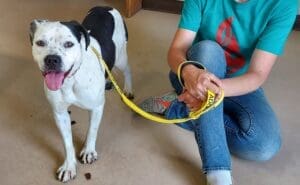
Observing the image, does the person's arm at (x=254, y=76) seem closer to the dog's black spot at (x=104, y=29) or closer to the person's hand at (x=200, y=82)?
the person's hand at (x=200, y=82)

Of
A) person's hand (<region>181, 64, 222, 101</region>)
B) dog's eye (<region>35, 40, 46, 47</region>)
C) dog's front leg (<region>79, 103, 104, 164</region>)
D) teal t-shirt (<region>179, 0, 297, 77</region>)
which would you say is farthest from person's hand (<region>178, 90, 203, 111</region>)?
dog's eye (<region>35, 40, 46, 47</region>)

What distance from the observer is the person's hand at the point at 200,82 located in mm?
1323

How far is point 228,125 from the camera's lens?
1654 mm

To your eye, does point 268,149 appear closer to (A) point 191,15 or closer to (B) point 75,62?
(A) point 191,15

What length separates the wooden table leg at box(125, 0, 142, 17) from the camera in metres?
2.84

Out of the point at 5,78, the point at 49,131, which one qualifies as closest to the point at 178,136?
the point at 49,131

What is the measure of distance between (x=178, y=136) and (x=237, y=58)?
1.54ft

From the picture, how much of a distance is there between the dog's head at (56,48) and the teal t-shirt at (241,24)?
46 centimetres

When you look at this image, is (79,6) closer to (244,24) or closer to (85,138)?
(85,138)

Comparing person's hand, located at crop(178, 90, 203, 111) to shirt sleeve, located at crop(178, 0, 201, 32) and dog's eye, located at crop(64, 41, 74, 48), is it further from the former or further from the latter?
dog's eye, located at crop(64, 41, 74, 48)

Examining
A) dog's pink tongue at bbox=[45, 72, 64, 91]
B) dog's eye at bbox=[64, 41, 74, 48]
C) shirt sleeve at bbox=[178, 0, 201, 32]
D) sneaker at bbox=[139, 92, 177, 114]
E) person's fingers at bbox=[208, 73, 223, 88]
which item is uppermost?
shirt sleeve at bbox=[178, 0, 201, 32]

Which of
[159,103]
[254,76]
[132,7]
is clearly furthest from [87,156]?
[132,7]

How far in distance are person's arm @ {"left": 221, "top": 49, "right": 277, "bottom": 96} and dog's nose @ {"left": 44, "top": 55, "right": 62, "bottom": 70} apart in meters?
0.57

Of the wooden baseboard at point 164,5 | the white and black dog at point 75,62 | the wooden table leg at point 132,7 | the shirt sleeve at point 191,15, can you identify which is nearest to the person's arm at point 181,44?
the shirt sleeve at point 191,15
